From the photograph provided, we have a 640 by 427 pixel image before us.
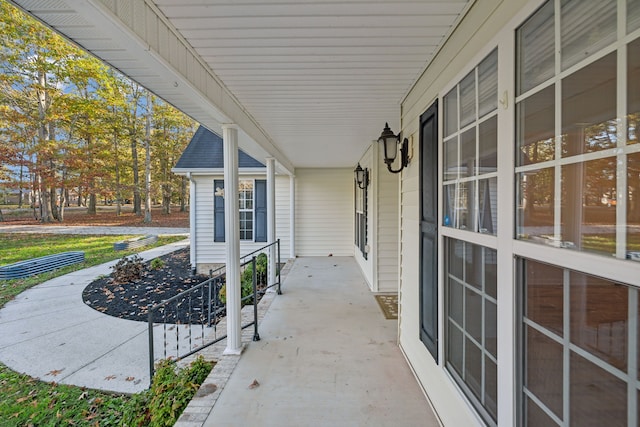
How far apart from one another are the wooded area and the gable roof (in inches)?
116

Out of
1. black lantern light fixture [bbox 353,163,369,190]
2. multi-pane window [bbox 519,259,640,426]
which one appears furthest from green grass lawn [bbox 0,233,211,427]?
black lantern light fixture [bbox 353,163,369,190]

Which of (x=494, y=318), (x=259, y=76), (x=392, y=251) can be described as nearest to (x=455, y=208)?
(x=494, y=318)

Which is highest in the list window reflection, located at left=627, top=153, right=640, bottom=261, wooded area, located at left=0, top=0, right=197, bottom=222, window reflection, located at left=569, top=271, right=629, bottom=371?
wooded area, located at left=0, top=0, right=197, bottom=222

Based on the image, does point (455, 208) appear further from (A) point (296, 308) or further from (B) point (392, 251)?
(B) point (392, 251)

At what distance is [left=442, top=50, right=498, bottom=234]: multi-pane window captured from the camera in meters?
1.48

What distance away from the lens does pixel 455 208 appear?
6.36 ft

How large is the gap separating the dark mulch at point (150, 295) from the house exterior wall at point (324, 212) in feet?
10.2

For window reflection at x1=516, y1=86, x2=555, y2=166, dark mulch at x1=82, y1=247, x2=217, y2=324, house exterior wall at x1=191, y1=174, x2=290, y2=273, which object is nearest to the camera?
window reflection at x1=516, y1=86, x2=555, y2=166

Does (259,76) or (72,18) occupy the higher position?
(259,76)

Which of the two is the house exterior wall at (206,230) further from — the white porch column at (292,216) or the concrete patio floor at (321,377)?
the concrete patio floor at (321,377)

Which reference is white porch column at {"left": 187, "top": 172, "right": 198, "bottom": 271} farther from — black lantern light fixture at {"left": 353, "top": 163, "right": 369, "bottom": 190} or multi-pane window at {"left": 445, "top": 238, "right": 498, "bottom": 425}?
multi-pane window at {"left": 445, "top": 238, "right": 498, "bottom": 425}

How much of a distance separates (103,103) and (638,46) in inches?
729

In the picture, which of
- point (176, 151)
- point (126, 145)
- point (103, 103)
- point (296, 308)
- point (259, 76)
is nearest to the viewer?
point (259, 76)

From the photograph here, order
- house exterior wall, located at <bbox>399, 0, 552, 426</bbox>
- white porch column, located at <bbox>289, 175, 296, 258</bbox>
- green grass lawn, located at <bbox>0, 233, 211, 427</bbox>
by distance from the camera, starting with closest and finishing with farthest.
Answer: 1. house exterior wall, located at <bbox>399, 0, 552, 426</bbox>
2. green grass lawn, located at <bbox>0, 233, 211, 427</bbox>
3. white porch column, located at <bbox>289, 175, 296, 258</bbox>
